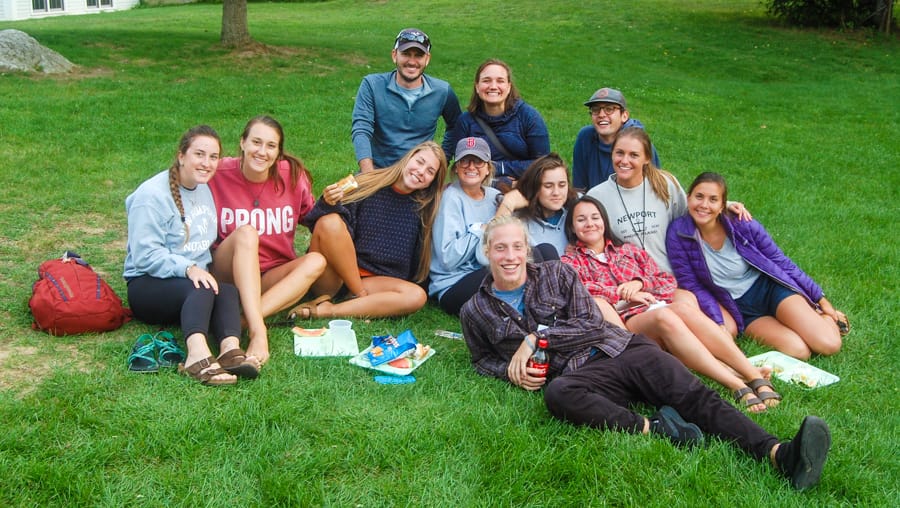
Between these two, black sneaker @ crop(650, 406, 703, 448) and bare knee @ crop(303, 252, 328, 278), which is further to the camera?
bare knee @ crop(303, 252, 328, 278)

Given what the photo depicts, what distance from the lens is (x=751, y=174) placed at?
10.1 meters

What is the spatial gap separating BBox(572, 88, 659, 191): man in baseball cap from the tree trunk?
1121 centimetres

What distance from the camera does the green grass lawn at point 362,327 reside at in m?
3.40

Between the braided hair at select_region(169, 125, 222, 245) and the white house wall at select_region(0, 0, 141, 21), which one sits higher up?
the white house wall at select_region(0, 0, 141, 21)

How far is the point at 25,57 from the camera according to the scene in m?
13.2

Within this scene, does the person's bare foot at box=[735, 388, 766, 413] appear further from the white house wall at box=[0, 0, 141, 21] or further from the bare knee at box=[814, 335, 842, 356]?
the white house wall at box=[0, 0, 141, 21]

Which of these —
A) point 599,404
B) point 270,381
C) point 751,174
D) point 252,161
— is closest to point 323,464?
point 270,381

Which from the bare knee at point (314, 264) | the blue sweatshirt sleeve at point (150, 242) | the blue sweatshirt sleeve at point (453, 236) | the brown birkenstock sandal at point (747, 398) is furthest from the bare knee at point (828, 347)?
the blue sweatshirt sleeve at point (150, 242)

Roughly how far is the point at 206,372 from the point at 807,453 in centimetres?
283

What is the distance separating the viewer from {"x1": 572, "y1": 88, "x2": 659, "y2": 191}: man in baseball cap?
226 inches

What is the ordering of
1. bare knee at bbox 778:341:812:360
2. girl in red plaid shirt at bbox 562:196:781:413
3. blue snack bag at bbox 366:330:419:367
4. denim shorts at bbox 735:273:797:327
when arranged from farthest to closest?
denim shorts at bbox 735:273:797:327, bare knee at bbox 778:341:812:360, blue snack bag at bbox 366:330:419:367, girl in red plaid shirt at bbox 562:196:781:413

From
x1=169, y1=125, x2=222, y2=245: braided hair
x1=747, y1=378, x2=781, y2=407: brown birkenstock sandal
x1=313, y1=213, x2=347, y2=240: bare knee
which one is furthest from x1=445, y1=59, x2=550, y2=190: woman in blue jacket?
x1=747, y1=378, x2=781, y2=407: brown birkenstock sandal

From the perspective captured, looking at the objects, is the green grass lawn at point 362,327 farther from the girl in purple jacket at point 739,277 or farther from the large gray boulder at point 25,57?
the large gray boulder at point 25,57

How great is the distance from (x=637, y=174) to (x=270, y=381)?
8.93 ft
